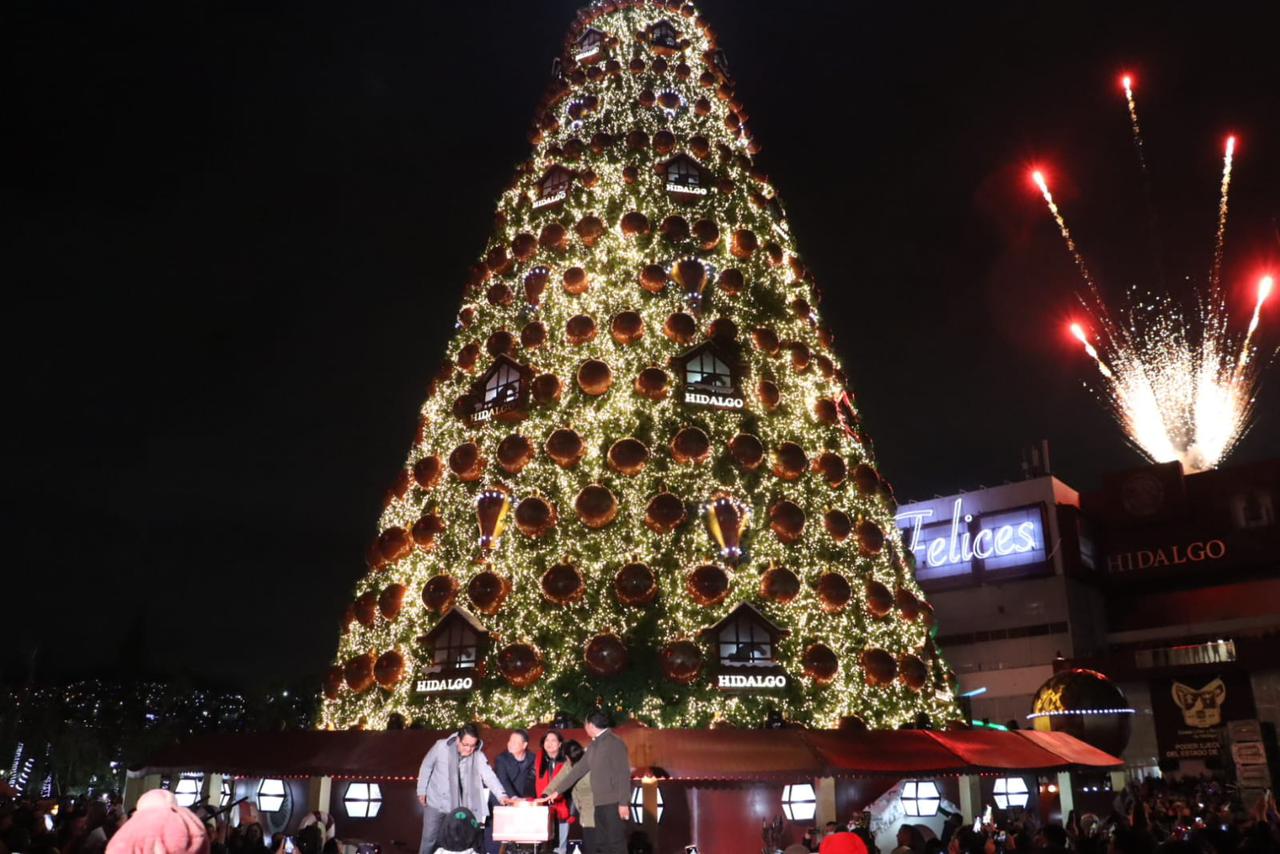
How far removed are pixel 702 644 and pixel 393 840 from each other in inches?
238

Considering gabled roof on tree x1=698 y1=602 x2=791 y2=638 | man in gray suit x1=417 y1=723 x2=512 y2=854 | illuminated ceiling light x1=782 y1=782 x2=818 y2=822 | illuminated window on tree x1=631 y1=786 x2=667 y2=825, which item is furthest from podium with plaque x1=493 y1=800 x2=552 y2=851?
illuminated ceiling light x1=782 y1=782 x2=818 y2=822

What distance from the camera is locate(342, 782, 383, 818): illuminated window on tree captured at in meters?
16.8

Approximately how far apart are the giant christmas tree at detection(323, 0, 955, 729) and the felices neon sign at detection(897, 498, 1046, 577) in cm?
3580

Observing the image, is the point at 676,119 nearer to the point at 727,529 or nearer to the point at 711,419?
the point at 711,419

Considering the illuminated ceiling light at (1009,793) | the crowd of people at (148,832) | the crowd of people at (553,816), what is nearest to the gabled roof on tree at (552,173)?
the crowd of people at (148,832)

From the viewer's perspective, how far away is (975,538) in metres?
53.2

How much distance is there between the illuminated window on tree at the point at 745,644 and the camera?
15.9 m

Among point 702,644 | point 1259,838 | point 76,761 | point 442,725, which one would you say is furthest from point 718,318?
point 76,761

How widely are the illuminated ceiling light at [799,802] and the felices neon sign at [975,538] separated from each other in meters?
38.4

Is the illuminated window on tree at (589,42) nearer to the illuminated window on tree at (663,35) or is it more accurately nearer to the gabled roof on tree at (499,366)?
the illuminated window on tree at (663,35)

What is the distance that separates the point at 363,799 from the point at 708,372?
9.50 meters

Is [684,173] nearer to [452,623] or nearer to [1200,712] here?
[452,623]

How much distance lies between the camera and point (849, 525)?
1739cm

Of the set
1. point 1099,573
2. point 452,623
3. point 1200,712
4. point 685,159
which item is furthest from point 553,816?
point 1099,573
